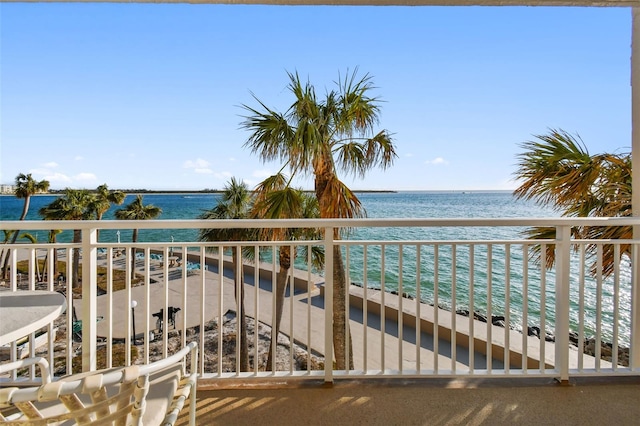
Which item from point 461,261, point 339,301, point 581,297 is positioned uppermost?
point 581,297

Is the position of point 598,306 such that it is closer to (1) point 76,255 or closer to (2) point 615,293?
(2) point 615,293

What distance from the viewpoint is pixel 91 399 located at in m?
0.90

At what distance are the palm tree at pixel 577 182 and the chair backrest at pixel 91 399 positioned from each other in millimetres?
3674

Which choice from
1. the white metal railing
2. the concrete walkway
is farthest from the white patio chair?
the concrete walkway

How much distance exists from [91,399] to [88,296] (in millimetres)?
1339

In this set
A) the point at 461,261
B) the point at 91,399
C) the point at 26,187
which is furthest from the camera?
the point at 461,261

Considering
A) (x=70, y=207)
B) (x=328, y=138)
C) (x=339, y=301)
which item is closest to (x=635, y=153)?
(x=328, y=138)

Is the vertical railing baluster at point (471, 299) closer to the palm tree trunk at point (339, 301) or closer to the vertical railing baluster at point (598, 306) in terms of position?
the vertical railing baluster at point (598, 306)

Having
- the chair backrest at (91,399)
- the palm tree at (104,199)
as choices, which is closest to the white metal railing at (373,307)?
the chair backrest at (91,399)

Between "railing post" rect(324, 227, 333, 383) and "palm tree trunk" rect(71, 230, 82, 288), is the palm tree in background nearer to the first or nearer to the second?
"palm tree trunk" rect(71, 230, 82, 288)

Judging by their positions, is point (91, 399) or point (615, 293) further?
point (615, 293)

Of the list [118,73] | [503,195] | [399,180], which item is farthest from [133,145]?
[503,195]

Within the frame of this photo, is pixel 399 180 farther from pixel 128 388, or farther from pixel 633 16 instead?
pixel 128 388

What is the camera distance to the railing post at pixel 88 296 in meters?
1.95
